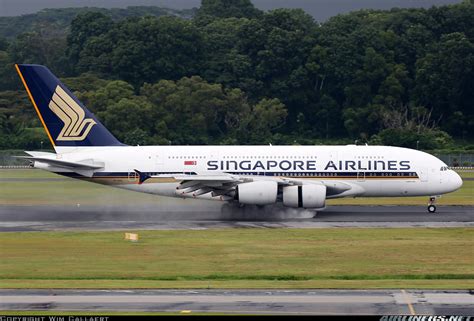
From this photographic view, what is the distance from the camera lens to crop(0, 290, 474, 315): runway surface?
85.2 feet

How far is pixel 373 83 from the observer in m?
132

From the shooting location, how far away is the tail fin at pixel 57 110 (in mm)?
55438

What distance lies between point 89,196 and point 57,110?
Result: 12755 millimetres

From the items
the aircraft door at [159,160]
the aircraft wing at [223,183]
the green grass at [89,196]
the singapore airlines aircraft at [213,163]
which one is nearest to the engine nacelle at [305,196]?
the aircraft wing at [223,183]

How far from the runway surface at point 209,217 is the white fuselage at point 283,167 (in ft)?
5.63

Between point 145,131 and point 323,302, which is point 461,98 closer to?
point 145,131

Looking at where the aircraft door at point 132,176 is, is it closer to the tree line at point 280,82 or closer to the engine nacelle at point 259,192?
the engine nacelle at point 259,192

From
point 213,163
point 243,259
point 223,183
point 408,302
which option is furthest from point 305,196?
point 408,302

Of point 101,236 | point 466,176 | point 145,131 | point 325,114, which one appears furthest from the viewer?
point 325,114

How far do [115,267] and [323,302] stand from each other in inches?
435

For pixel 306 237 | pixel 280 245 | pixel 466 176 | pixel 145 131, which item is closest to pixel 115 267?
pixel 280 245

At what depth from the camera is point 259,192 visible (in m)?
52.2

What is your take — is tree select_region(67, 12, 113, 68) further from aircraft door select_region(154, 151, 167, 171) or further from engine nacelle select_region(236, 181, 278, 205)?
engine nacelle select_region(236, 181, 278, 205)

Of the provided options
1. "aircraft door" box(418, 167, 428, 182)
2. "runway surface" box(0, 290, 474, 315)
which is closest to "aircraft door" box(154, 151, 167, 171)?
"aircraft door" box(418, 167, 428, 182)
